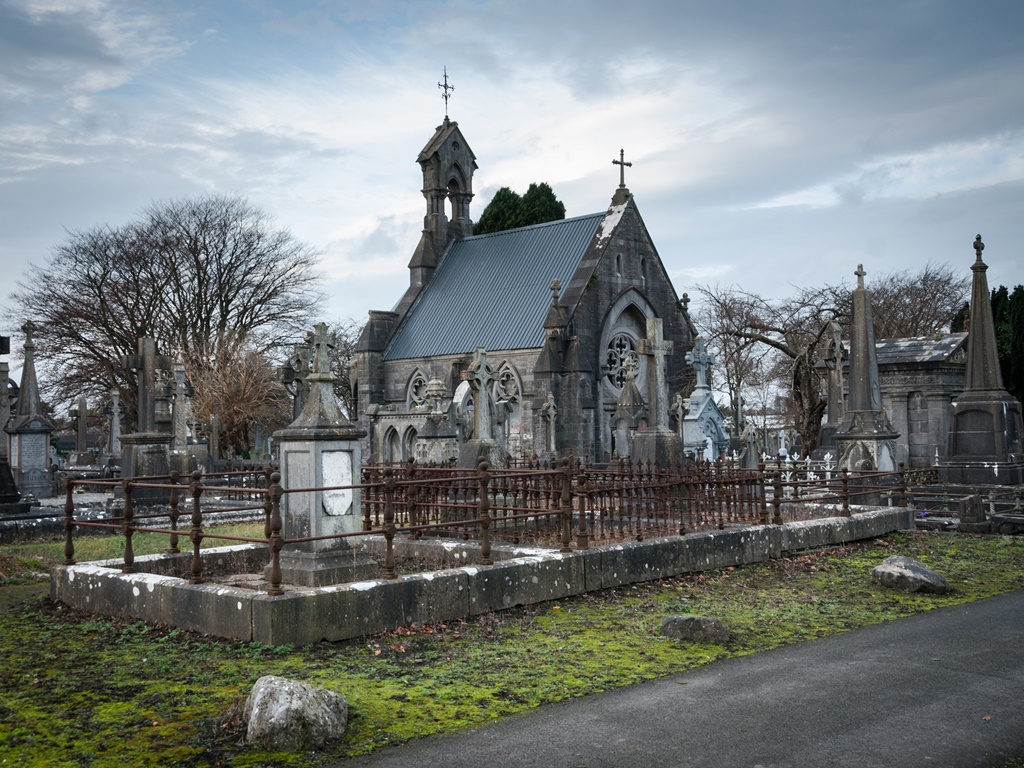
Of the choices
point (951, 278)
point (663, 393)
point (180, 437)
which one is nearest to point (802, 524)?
point (663, 393)

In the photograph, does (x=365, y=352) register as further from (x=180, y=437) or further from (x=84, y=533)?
(x=84, y=533)

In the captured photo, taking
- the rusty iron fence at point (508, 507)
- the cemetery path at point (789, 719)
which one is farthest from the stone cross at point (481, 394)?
the cemetery path at point (789, 719)

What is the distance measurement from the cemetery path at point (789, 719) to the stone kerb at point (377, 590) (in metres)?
2.32

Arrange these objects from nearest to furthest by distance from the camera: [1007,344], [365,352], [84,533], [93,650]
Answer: [93,650]
[84,533]
[1007,344]
[365,352]

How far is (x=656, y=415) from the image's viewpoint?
1781 cm

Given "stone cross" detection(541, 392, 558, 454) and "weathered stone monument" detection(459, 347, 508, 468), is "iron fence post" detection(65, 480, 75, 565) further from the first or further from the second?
"stone cross" detection(541, 392, 558, 454)

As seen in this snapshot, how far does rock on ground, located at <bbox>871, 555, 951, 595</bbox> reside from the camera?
9.77 m

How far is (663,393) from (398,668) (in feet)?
39.2

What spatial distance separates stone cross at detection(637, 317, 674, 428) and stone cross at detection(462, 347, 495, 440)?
302 centimetres

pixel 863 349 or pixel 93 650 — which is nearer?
pixel 93 650

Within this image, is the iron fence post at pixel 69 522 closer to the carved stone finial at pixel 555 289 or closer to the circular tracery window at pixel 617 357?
the carved stone finial at pixel 555 289

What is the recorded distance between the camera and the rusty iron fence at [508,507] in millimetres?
8469

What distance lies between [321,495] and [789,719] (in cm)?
481

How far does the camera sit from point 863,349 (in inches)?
744
